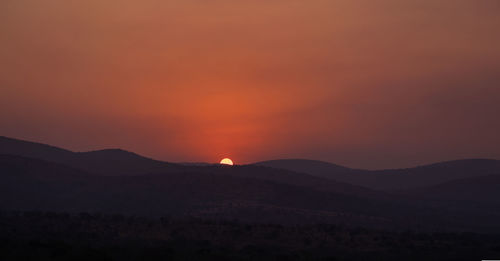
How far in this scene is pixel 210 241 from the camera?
121 feet

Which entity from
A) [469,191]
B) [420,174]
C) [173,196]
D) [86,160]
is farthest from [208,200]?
[420,174]

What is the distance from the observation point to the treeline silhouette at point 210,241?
27209 millimetres

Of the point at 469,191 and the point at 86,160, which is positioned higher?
the point at 86,160

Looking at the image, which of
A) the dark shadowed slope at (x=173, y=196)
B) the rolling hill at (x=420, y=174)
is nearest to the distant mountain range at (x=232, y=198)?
the dark shadowed slope at (x=173, y=196)

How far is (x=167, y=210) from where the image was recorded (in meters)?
64.7

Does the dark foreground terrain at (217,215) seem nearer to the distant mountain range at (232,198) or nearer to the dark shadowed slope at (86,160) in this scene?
the distant mountain range at (232,198)

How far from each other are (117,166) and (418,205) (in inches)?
1970

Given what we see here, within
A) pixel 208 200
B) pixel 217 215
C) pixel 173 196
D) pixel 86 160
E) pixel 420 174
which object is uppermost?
pixel 420 174

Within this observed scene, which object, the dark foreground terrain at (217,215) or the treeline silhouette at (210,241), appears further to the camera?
the dark foreground terrain at (217,215)

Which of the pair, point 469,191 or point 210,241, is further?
point 469,191

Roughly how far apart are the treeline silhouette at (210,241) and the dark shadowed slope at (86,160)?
60.6 meters

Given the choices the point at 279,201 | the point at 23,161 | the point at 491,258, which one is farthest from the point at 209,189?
the point at 491,258

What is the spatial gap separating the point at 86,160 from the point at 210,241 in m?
82.4

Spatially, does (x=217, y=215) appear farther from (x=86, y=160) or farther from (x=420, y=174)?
(x=420, y=174)
